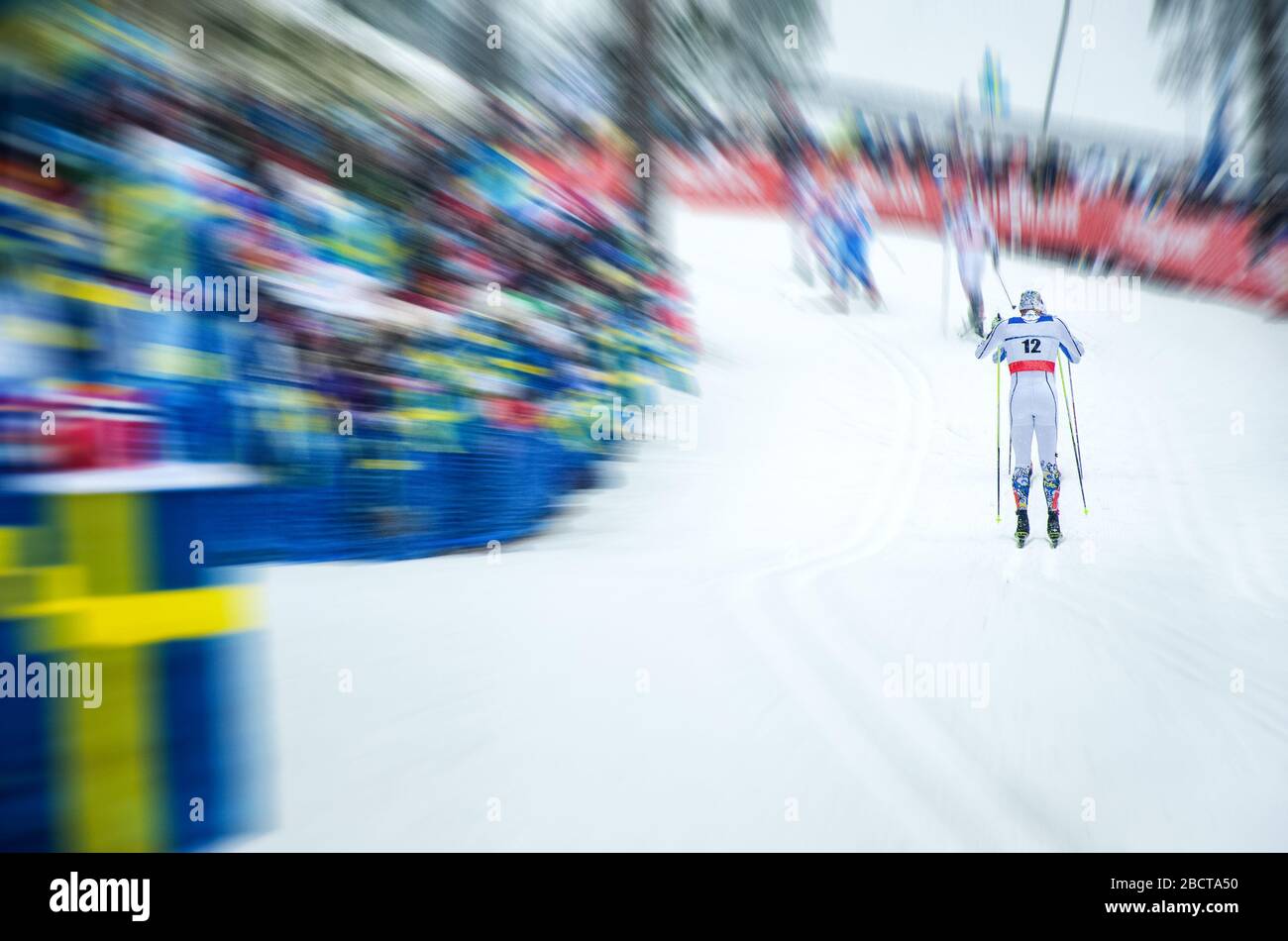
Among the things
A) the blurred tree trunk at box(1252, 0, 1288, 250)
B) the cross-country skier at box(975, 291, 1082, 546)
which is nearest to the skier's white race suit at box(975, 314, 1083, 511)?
the cross-country skier at box(975, 291, 1082, 546)

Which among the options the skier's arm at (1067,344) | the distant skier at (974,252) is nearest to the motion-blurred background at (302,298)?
the distant skier at (974,252)

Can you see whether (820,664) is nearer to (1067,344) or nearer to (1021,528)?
(1021,528)

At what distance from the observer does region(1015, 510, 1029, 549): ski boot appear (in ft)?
13.9

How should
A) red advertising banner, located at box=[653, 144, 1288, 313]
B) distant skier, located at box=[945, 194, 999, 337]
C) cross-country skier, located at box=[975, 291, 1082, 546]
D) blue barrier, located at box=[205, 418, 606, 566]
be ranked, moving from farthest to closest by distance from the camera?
red advertising banner, located at box=[653, 144, 1288, 313]
distant skier, located at box=[945, 194, 999, 337]
cross-country skier, located at box=[975, 291, 1082, 546]
blue barrier, located at box=[205, 418, 606, 566]

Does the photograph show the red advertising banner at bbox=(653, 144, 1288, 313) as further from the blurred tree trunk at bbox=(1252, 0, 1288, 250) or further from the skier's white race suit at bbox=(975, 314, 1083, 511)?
the skier's white race suit at bbox=(975, 314, 1083, 511)

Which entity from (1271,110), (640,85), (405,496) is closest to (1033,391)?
(405,496)

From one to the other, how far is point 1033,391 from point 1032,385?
33 mm

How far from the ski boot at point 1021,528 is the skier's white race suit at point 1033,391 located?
0.28 ft

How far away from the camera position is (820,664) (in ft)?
8.69

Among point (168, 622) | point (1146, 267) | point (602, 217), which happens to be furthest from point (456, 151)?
point (1146, 267)

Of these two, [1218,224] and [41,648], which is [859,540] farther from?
[1218,224]

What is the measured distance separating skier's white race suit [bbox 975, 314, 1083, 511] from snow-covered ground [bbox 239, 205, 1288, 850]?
352mm

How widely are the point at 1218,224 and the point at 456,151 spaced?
732 centimetres

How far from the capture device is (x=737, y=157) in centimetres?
768
